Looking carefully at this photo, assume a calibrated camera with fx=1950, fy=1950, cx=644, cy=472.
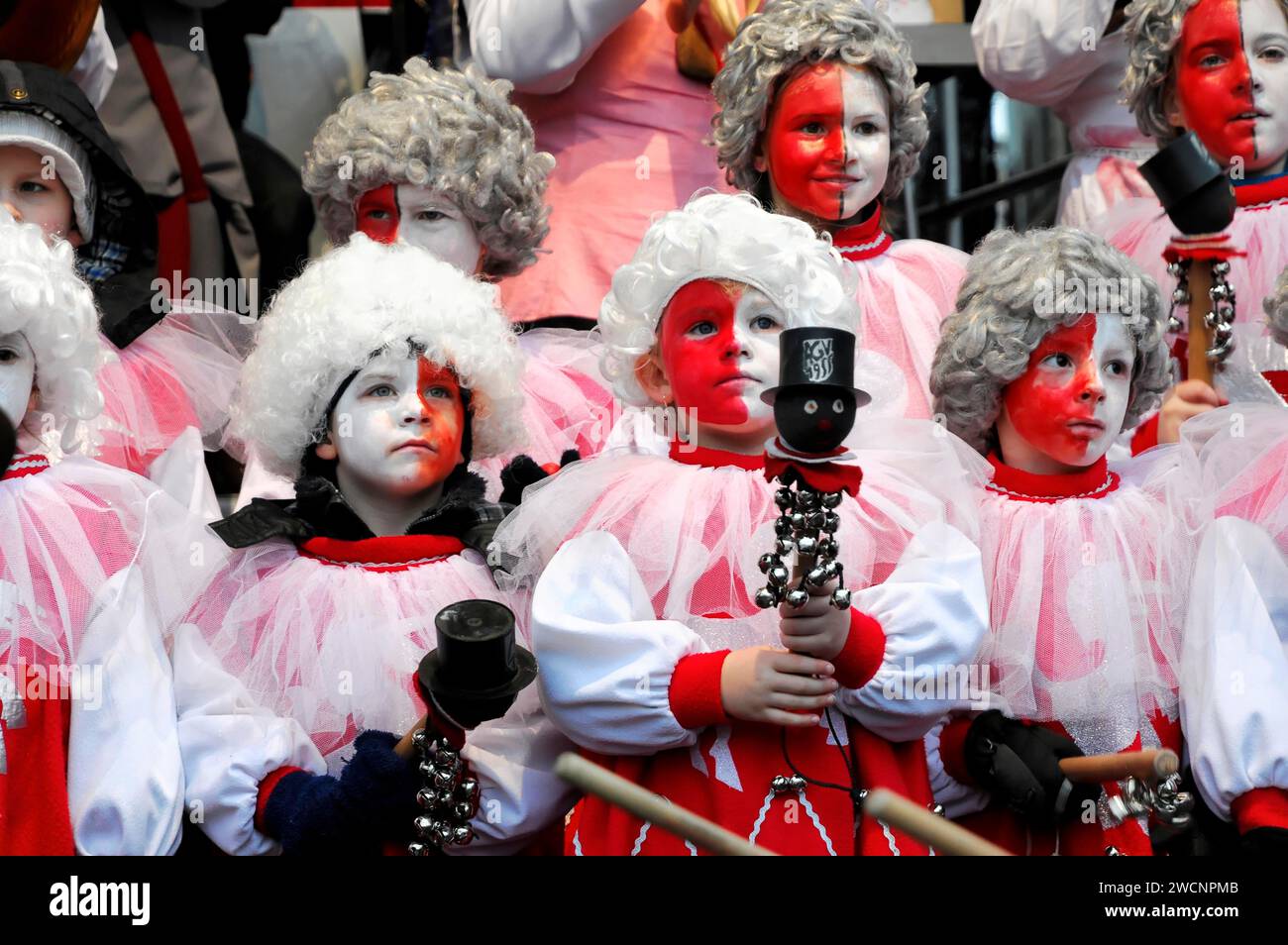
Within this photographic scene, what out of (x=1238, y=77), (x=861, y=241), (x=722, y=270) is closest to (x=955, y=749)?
(x=722, y=270)

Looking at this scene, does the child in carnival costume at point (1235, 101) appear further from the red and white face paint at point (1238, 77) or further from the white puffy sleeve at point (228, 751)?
the white puffy sleeve at point (228, 751)

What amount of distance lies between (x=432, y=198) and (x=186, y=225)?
0.76 m

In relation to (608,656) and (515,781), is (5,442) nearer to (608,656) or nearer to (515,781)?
(608,656)

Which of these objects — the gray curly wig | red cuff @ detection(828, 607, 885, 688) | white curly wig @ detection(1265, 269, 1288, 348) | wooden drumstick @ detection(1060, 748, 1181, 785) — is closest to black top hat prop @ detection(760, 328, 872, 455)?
red cuff @ detection(828, 607, 885, 688)

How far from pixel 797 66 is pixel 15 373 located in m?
1.58

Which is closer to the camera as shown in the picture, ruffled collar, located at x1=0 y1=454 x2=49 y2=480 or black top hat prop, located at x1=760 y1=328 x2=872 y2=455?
black top hat prop, located at x1=760 y1=328 x2=872 y2=455

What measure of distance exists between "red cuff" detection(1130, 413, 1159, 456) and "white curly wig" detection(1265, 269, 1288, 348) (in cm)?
31

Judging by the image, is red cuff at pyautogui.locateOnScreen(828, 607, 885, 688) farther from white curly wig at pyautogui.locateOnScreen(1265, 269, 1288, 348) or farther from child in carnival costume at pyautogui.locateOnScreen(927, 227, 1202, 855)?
white curly wig at pyautogui.locateOnScreen(1265, 269, 1288, 348)

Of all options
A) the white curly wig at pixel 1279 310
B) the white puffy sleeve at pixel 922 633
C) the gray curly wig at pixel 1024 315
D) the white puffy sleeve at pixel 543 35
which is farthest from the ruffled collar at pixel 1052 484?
the white puffy sleeve at pixel 543 35

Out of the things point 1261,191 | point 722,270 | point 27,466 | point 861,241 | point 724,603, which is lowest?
point 724,603

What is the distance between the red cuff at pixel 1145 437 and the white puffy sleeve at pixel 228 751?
1673 mm

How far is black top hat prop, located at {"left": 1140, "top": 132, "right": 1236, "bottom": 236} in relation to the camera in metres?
3.39

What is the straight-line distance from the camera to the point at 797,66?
3.70m
